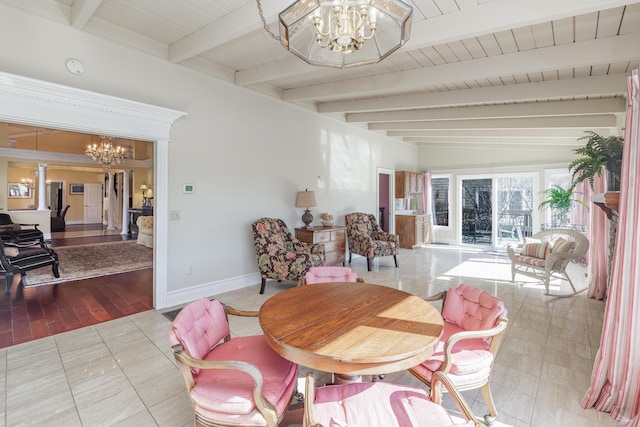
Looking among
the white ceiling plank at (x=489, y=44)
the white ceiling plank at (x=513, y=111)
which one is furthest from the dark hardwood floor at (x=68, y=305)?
the white ceiling plank at (x=513, y=111)

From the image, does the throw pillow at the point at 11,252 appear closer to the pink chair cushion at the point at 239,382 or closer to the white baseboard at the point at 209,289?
the white baseboard at the point at 209,289

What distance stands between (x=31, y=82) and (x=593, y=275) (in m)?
6.73

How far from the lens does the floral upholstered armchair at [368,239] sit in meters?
5.71

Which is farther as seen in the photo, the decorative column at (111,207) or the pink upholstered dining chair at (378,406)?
the decorative column at (111,207)

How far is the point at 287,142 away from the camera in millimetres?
5121

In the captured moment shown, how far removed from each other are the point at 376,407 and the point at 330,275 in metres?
1.36

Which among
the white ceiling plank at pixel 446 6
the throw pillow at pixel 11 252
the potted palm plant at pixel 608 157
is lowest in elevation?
the throw pillow at pixel 11 252

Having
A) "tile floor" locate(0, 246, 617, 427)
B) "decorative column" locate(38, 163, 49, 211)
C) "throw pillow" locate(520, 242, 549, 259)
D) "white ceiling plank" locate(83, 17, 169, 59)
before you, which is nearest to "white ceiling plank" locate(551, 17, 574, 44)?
"tile floor" locate(0, 246, 617, 427)

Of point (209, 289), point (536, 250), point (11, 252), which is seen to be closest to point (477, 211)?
point (536, 250)

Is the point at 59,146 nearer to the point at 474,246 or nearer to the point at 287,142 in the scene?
the point at 287,142

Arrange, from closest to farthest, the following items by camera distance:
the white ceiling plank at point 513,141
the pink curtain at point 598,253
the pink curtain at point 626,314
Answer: the pink curtain at point 626,314
the pink curtain at point 598,253
the white ceiling plank at point 513,141

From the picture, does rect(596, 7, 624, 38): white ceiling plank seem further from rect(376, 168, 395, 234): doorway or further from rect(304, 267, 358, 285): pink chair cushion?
rect(376, 168, 395, 234): doorway

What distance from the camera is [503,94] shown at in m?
4.09

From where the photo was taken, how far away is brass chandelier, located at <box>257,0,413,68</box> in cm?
155
